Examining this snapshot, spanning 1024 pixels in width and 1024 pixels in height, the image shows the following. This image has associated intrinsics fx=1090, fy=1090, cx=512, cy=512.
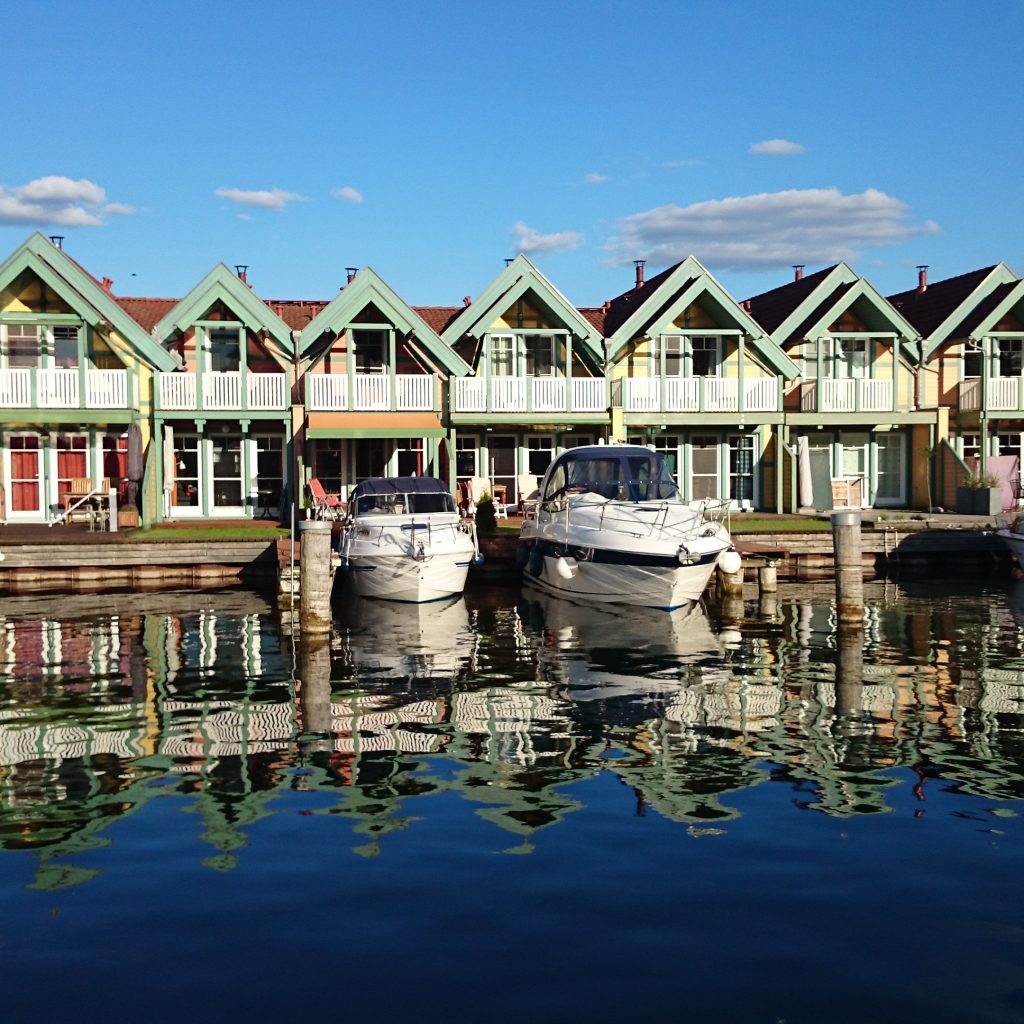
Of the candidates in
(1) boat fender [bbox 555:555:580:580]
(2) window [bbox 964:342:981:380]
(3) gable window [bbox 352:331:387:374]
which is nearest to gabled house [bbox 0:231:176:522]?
(3) gable window [bbox 352:331:387:374]

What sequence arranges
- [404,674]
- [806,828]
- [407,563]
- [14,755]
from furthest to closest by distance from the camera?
[407,563]
[404,674]
[14,755]
[806,828]

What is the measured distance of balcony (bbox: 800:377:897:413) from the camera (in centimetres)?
3394

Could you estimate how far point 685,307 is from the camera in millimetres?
33531

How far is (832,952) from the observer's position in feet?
21.9

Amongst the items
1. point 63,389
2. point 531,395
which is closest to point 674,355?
point 531,395

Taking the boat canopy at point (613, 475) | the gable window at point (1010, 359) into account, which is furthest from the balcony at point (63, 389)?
the gable window at point (1010, 359)

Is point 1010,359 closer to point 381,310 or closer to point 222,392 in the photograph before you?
point 381,310

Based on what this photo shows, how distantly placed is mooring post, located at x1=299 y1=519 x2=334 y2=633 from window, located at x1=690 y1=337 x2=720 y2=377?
61.9 ft

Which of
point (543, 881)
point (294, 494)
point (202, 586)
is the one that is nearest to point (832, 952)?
point (543, 881)

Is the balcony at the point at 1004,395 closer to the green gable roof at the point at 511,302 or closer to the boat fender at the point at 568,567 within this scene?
the green gable roof at the point at 511,302

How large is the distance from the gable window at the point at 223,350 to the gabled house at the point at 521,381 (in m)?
6.17

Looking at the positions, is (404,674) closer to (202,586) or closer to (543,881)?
(543,881)

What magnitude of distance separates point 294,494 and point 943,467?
20.5 m

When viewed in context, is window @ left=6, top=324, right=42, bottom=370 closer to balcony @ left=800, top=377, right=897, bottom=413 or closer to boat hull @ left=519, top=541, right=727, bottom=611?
boat hull @ left=519, top=541, right=727, bottom=611
